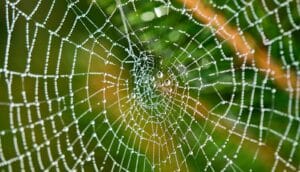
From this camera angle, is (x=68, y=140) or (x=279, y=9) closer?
(x=279, y=9)

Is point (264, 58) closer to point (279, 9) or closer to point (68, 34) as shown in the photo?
point (279, 9)

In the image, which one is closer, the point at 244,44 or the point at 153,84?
the point at 244,44

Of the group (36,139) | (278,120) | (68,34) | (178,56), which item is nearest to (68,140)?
(36,139)

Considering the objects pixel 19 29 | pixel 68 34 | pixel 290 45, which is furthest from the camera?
pixel 19 29

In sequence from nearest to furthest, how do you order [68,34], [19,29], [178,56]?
[178,56] < [68,34] < [19,29]

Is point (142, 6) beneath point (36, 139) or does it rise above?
above

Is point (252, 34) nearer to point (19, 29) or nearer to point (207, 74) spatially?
point (207, 74)
